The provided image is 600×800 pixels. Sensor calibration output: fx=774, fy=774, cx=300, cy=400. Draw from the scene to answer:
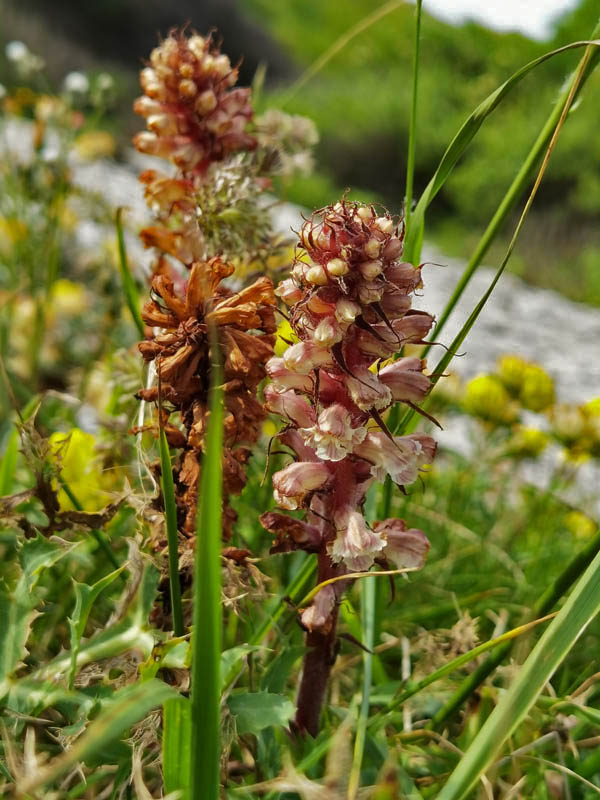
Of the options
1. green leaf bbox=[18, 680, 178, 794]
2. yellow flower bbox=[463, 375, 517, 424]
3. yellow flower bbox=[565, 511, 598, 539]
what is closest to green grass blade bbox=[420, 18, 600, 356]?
green leaf bbox=[18, 680, 178, 794]

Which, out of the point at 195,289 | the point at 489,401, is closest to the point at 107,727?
the point at 195,289

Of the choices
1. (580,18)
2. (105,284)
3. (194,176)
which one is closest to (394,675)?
(194,176)

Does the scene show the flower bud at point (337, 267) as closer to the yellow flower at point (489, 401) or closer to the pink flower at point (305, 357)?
the pink flower at point (305, 357)

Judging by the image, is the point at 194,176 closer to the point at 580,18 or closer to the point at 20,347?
the point at 20,347

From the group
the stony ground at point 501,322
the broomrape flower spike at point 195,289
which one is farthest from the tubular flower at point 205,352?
the stony ground at point 501,322

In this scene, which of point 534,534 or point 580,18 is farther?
point 580,18

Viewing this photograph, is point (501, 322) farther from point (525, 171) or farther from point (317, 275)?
point (317, 275)

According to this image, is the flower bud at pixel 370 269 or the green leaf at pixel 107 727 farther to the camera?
the flower bud at pixel 370 269
